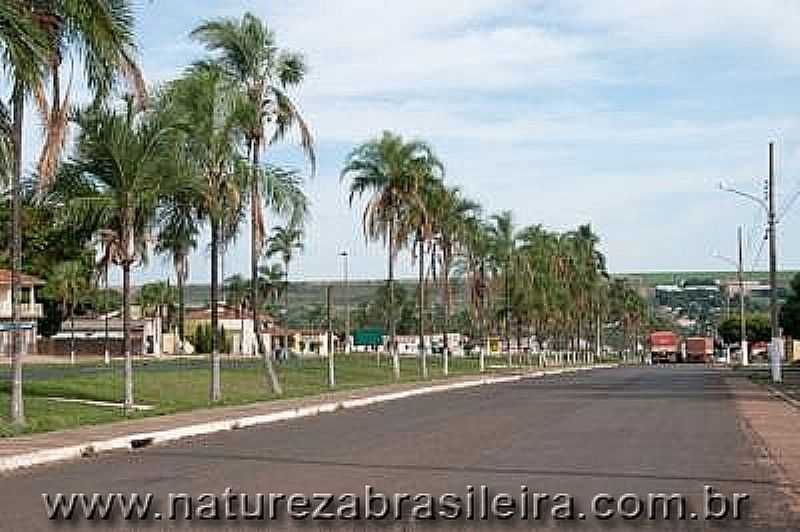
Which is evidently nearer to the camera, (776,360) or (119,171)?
(119,171)

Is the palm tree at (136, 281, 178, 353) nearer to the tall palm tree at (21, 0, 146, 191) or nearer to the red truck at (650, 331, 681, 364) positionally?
the red truck at (650, 331, 681, 364)

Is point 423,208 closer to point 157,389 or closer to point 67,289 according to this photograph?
point 157,389

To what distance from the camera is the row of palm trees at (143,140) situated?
20.7 m

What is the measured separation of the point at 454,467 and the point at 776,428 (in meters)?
11.3

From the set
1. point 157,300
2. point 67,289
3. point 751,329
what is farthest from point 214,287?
point 751,329

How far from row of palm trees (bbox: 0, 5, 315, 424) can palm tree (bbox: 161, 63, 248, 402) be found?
0.04m

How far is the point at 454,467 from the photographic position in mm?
18438

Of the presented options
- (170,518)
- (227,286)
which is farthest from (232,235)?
(227,286)

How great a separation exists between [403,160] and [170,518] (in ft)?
135

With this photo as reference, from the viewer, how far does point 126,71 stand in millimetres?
21109

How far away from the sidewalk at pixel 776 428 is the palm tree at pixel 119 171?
13633 mm

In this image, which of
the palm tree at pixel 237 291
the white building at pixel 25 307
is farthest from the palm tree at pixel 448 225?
the palm tree at pixel 237 291

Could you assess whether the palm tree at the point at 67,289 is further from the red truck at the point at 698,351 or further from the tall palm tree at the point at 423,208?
the red truck at the point at 698,351

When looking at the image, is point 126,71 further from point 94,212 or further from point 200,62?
point 200,62
